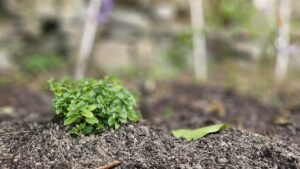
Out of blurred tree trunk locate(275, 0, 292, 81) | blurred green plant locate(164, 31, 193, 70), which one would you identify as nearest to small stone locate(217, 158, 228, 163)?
blurred tree trunk locate(275, 0, 292, 81)

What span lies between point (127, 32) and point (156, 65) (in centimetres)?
68

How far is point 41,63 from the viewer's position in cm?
728

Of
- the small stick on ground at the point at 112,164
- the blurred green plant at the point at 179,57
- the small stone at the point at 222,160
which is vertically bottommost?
the small stone at the point at 222,160

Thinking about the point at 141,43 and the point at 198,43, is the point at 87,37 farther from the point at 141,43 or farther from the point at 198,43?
the point at 198,43

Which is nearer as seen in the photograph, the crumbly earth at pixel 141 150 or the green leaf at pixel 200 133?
the crumbly earth at pixel 141 150

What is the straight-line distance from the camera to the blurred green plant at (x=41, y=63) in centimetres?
721

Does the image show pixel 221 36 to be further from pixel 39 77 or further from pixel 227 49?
pixel 39 77

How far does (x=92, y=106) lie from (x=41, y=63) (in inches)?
180

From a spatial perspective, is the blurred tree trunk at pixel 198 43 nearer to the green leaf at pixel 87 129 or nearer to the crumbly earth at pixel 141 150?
the crumbly earth at pixel 141 150

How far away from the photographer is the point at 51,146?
9.31ft

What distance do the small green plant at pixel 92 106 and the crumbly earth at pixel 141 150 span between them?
2.5 inches

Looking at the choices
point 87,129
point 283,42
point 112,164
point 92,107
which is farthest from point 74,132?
point 283,42

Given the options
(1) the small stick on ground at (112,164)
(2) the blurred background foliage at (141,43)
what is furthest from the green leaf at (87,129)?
(2) the blurred background foliage at (141,43)

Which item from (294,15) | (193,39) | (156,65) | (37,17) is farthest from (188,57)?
(37,17)
